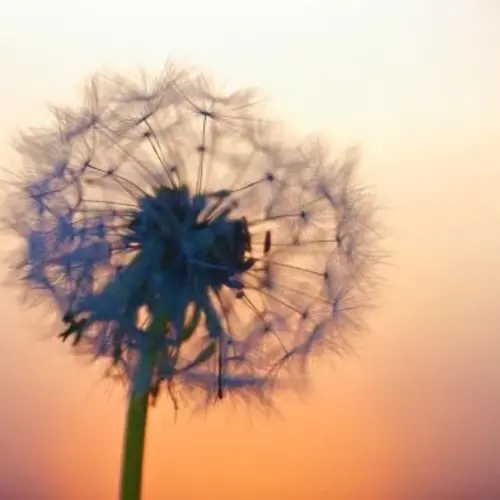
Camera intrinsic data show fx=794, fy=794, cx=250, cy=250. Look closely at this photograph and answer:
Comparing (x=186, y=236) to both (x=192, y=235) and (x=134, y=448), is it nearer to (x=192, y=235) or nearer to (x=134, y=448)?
(x=192, y=235)

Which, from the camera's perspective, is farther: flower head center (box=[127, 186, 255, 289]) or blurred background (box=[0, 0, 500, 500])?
blurred background (box=[0, 0, 500, 500])

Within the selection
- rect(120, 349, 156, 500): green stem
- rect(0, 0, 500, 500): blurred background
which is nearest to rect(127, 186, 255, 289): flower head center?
rect(120, 349, 156, 500): green stem

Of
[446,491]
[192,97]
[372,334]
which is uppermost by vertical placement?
[192,97]

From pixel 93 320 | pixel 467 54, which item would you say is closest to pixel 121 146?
pixel 93 320

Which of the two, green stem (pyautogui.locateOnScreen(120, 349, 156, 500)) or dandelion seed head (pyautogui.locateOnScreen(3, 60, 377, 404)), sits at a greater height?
dandelion seed head (pyautogui.locateOnScreen(3, 60, 377, 404))

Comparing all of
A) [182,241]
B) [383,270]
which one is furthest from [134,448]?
[383,270]

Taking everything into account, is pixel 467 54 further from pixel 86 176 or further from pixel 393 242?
pixel 86 176

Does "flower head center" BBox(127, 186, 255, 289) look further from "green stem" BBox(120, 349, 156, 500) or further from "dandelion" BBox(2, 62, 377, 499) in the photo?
"green stem" BBox(120, 349, 156, 500)

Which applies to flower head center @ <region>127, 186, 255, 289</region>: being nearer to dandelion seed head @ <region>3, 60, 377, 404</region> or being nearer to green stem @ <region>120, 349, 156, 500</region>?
dandelion seed head @ <region>3, 60, 377, 404</region>
